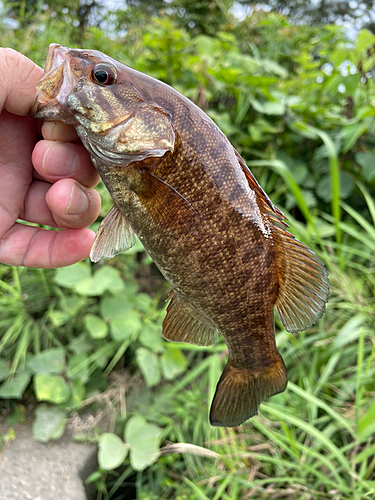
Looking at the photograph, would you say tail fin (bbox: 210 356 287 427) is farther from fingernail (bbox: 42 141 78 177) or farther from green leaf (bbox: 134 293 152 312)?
green leaf (bbox: 134 293 152 312)

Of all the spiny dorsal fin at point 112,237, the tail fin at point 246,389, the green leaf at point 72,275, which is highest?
the spiny dorsal fin at point 112,237

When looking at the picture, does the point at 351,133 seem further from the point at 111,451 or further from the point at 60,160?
the point at 111,451

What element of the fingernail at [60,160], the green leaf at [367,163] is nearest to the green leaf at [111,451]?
the fingernail at [60,160]

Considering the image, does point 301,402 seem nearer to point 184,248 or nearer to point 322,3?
point 184,248

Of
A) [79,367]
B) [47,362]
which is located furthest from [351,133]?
[47,362]

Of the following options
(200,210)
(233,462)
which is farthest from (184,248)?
(233,462)

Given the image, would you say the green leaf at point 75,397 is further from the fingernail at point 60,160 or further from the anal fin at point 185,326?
the fingernail at point 60,160
